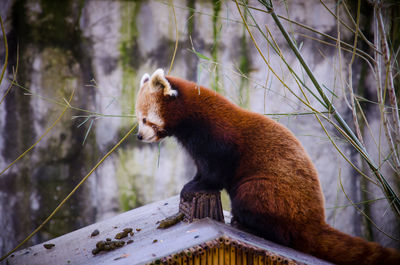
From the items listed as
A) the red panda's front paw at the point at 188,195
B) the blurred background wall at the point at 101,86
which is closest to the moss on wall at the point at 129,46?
the blurred background wall at the point at 101,86

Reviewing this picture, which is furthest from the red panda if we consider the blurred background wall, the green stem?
the blurred background wall

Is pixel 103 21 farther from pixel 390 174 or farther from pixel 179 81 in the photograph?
pixel 390 174

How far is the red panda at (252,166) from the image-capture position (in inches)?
57.9

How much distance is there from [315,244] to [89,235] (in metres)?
1.15

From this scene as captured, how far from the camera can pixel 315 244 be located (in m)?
1.48

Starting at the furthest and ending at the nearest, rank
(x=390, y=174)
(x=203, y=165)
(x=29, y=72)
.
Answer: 1. (x=390, y=174)
2. (x=29, y=72)
3. (x=203, y=165)

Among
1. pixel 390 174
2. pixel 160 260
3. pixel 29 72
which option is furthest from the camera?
pixel 390 174

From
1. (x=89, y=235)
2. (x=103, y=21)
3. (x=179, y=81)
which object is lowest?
(x=89, y=235)

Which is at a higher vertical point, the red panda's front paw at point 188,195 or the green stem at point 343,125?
the green stem at point 343,125

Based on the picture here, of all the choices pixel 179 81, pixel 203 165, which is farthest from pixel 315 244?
pixel 179 81

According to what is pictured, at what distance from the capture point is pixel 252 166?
1563mm

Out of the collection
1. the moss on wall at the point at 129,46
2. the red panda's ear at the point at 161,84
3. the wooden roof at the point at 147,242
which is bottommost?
the wooden roof at the point at 147,242

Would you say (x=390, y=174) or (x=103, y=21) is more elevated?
(x=103, y=21)

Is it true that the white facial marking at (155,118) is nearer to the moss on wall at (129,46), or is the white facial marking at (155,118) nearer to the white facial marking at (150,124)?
the white facial marking at (150,124)
